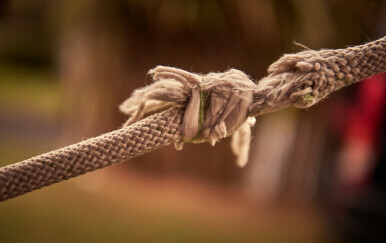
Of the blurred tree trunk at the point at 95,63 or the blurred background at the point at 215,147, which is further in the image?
the blurred tree trunk at the point at 95,63

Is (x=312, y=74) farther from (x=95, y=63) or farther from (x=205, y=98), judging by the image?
(x=95, y=63)

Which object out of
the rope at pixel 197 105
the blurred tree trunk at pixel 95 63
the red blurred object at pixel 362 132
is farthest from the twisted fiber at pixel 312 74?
the blurred tree trunk at pixel 95 63

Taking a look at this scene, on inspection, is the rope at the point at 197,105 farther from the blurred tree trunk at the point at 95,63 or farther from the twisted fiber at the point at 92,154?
the blurred tree trunk at the point at 95,63

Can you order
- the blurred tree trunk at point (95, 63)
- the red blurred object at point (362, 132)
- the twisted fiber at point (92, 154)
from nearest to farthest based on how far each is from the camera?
the twisted fiber at point (92, 154) < the red blurred object at point (362, 132) < the blurred tree trunk at point (95, 63)

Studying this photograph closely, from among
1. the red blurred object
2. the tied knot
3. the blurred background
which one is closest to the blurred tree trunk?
the blurred background

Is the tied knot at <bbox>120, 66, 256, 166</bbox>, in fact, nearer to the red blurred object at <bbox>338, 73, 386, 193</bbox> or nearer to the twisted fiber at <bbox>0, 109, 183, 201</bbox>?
the twisted fiber at <bbox>0, 109, 183, 201</bbox>

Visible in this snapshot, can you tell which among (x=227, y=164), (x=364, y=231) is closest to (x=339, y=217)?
(x=364, y=231)

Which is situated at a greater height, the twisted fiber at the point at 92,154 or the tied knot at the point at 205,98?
the tied knot at the point at 205,98
